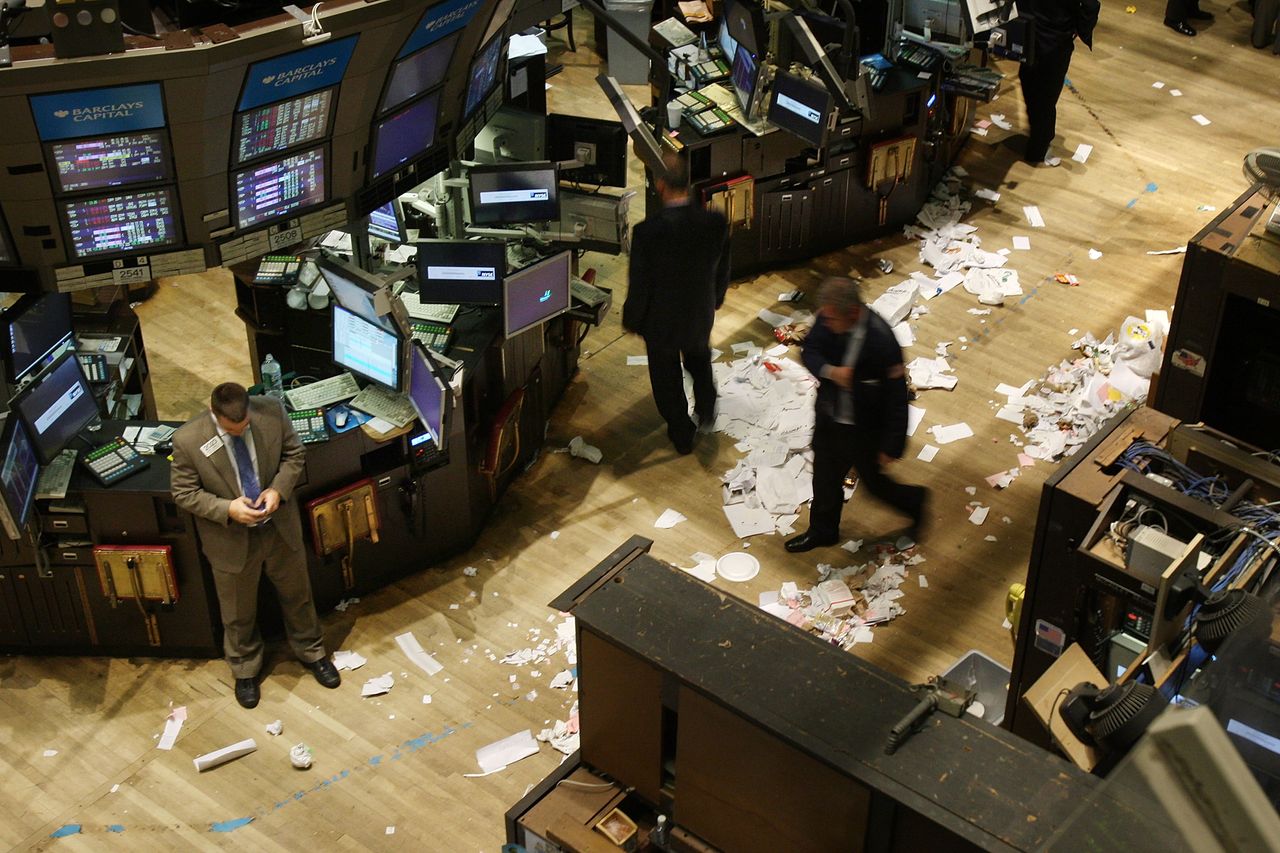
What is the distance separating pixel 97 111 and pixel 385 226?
239cm

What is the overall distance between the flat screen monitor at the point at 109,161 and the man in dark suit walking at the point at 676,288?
230 centimetres

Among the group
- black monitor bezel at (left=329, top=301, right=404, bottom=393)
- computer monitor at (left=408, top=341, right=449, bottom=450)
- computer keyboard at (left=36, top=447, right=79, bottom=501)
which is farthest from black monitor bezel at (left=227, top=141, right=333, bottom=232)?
computer keyboard at (left=36, top=447, right=79, bottom=501)

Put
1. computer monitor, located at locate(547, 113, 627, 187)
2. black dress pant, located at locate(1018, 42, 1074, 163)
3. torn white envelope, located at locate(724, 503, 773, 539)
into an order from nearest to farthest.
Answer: torn white envelope, located at locate(724, 503, 773, 539) < computer monitor, located at locate(547, 113, 627, 187) < black dress pant, located at locate(1018, 42, 1074, 163)

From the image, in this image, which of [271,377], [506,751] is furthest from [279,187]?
[506,751]

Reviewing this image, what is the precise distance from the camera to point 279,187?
6.48 meters

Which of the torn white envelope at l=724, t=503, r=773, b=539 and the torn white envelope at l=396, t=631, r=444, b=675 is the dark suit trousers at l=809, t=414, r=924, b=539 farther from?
the torn white envelope at l=396, t=631, r=444, b=675

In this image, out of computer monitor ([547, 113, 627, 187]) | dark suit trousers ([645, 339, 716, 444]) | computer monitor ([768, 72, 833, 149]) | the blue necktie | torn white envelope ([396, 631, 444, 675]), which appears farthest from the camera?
computer monitor ([768, 72, 833, 149])

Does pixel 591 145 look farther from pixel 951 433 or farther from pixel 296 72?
pixel 951 433

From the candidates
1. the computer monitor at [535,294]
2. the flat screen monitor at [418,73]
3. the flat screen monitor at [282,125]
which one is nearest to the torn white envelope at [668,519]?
the computer monitor at [535,294]

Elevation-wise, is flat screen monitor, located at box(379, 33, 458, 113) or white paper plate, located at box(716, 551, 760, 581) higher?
flat screen monitor, located at box(379, 33, 458, 113)

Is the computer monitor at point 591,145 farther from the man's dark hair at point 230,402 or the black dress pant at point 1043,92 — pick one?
the black dress pant at point 1043,92

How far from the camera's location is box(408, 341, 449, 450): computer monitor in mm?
6441

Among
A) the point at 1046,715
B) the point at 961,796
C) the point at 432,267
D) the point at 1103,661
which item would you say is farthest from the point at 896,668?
the point at 961,796

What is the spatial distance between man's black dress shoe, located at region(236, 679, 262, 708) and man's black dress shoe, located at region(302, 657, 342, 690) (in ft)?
0.85
